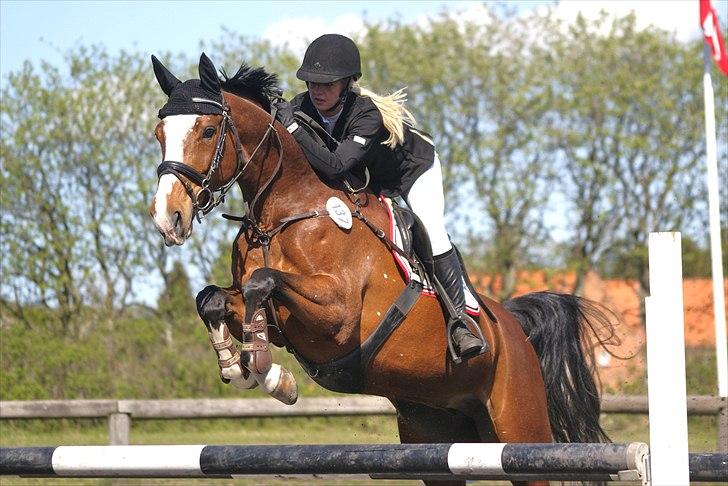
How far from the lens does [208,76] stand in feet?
13.5

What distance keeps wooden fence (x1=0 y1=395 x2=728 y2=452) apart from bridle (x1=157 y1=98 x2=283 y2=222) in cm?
441

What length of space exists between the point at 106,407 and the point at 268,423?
4.16 meters

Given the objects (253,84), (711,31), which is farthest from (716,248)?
(253,84)

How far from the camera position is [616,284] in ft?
65.5

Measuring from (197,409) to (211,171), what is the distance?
200 inches

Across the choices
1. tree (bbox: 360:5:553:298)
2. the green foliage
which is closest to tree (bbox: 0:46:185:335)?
the green foliage

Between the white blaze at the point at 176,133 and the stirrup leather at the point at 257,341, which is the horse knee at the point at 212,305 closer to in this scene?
the stirrup leather at the point at 257,341

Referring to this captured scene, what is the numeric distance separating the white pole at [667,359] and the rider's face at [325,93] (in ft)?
7.20

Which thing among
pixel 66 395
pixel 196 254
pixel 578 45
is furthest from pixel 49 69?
pixel 578 45

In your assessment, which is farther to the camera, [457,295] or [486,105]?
[486,105]

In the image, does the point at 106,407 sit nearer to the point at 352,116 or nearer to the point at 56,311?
the point at 352,116

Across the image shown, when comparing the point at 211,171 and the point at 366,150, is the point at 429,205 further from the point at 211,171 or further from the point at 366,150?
the point at 211,171

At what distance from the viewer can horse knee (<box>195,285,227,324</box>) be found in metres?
4.10

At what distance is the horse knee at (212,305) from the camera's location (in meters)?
4.10
